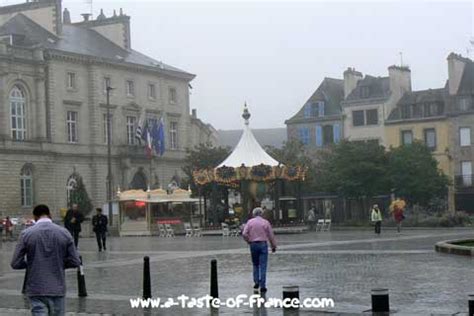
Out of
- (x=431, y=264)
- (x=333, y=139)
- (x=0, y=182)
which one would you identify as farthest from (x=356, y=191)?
(x=431, y=264)

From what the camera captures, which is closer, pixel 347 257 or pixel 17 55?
pixel 347 257

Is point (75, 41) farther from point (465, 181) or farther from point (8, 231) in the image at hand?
point (465, 181)

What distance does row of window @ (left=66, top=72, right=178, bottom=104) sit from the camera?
239 feet

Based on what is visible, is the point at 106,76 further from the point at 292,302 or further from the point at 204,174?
the point at 292,302

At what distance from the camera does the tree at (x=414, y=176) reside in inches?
2414

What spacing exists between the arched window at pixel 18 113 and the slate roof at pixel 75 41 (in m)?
4.43

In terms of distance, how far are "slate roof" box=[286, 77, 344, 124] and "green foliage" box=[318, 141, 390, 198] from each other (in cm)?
2028

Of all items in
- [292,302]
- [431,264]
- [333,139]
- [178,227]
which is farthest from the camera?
[333,139]

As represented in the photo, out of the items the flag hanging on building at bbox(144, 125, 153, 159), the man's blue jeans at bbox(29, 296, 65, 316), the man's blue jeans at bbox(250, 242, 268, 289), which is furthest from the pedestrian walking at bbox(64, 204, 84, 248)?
the flag hanging on building at bbox(144, 125, 153, 159)

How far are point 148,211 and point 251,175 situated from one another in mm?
9486

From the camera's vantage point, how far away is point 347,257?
977 inches

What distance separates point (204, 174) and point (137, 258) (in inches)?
Answer: 914

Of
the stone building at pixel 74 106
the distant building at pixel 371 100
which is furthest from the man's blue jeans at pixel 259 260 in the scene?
the distant building at pixel 371 100

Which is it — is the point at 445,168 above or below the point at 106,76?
below
